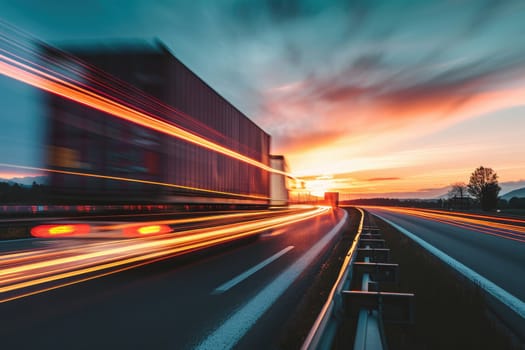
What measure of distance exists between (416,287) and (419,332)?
223 cm

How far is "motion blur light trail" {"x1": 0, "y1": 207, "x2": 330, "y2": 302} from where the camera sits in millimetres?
6480

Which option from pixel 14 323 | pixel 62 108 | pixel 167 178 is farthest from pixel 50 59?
pixel 14 323

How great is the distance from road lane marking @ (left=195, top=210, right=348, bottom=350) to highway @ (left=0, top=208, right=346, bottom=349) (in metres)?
0.01

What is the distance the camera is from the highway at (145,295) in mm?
4246

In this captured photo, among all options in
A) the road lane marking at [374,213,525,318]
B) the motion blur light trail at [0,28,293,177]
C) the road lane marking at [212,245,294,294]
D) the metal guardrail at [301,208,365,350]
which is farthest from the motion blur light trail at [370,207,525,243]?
the motion blur light trail at [0,28,293,177]

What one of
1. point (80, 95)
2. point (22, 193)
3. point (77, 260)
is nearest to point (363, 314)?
point (77, 260)

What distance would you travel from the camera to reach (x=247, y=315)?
5074 millimetres

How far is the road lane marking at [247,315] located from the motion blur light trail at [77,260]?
8.62 ft

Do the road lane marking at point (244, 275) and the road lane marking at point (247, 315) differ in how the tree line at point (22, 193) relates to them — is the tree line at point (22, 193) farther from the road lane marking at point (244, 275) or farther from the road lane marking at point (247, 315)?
the road lane marking at point (247, 315)

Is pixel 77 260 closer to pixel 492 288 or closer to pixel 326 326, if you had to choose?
pixel 326 326

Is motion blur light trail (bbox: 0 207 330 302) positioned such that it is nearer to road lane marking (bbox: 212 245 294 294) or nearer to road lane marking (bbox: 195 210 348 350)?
road lane marking (bbox: 212 245 294 294)

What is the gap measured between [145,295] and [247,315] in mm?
2031

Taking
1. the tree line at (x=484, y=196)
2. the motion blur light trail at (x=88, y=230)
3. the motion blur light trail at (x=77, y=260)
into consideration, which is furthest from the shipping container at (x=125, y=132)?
the tree line at (x=484, y=196)

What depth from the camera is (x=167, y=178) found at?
809 cm
